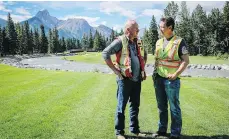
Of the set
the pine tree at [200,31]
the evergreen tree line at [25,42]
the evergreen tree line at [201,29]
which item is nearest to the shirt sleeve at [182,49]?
the evergreen tree line at [201,29]

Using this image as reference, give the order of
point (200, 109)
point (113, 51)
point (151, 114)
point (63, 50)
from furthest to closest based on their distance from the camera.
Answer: point (63, 50) → point (200, 109) → point (151, 114) → point (113, 51)

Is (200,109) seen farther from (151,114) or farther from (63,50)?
(63,50)

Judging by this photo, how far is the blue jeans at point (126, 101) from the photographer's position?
723 centimetres

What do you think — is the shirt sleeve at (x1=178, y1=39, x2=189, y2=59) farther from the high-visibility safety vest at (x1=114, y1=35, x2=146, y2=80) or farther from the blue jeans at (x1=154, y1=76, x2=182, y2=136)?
the high-visibility safety vest at (x1=114, y1=35, x2=146, y2=80)

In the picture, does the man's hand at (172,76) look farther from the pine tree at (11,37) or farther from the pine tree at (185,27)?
the pine tree at (11,37)

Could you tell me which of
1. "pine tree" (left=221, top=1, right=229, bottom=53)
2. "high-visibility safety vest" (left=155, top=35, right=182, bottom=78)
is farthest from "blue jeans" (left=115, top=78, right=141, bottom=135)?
"pine tree" (left=221, top=1, right=229, bottom=53)

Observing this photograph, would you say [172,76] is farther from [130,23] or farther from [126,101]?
[130,23]

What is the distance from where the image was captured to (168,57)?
7.05m

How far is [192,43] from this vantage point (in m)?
81.2

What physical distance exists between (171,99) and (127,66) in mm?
1356

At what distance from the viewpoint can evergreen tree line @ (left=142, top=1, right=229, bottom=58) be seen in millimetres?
68812

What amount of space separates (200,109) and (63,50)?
152281 mm

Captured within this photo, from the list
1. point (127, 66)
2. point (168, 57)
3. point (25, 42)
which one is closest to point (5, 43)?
point (25, 42)

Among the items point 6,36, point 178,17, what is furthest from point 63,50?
point 178,17
